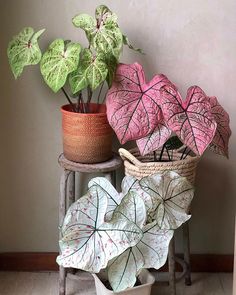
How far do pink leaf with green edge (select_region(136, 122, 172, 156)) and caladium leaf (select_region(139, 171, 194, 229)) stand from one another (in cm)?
10

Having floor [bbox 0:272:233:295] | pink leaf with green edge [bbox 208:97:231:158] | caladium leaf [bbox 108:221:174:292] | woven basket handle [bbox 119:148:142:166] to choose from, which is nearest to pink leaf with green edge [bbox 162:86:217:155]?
pink leaf with green edge [bbox 208:97:231:158]

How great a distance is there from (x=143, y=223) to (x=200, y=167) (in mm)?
604

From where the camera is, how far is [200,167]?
218 cm

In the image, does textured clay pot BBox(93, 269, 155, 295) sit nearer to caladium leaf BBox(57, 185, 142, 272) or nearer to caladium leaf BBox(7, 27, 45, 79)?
caladium leaf BBox(57, 185, 142, 272)

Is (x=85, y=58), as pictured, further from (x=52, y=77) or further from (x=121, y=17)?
(x=121, y=17)

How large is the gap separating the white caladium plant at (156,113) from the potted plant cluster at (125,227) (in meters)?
0.15

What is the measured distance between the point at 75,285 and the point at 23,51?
3.32 ft

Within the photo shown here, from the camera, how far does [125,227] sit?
162 cm

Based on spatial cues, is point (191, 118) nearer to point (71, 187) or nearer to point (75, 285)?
point (71, 187)

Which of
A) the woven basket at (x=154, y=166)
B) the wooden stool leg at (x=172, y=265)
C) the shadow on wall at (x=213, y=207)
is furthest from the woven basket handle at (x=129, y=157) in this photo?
the shadow on wall at (x=213, y=207)

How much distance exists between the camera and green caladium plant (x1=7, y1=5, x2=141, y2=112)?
171 centimetres

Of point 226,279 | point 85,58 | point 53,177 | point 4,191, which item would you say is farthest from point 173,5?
point 226,279

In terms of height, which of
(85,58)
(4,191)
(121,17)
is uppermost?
(121,17)

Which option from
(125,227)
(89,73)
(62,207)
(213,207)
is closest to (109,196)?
(125,227)
